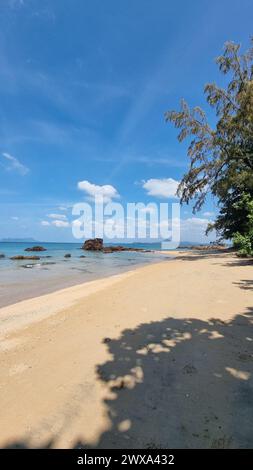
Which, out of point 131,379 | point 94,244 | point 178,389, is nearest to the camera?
point 178,389

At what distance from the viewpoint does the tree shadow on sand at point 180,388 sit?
2289 mm

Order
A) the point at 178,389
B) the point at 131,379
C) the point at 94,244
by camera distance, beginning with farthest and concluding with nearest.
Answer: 1. the point at 94,244
2. the point at 131,379
3. the point at 178,389

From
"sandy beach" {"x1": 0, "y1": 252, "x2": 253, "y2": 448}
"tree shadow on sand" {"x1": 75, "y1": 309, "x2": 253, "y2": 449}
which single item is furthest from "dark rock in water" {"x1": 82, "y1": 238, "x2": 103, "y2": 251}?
"tree shadow on sand" {"x1": 75, "y1": 309, "x2": 253, "y2": 449}

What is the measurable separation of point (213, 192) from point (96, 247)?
1545 inches

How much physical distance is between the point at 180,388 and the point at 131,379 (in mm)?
610

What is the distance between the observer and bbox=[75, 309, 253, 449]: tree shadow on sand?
2.29 m

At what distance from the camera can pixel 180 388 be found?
2979 millimetres

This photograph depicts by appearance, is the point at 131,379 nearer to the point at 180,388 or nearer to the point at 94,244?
the point at 180,388

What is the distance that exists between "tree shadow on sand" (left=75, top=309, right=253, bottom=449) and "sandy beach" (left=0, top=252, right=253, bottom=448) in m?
0.01

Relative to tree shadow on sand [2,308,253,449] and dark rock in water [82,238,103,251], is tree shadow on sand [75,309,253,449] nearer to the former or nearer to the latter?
tree shadow on sand [2,308,253,449]

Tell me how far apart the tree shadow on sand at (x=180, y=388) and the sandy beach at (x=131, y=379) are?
0.4 inches

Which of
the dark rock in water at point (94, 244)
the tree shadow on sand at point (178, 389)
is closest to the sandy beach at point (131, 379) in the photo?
the tree shadow on sand at point (178, 389)

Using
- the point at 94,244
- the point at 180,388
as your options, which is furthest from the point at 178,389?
the point at 94,244

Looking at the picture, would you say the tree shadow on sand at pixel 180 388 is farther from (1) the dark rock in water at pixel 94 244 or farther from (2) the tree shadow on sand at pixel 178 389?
(1) the dark rock in water at pixel 94 244
